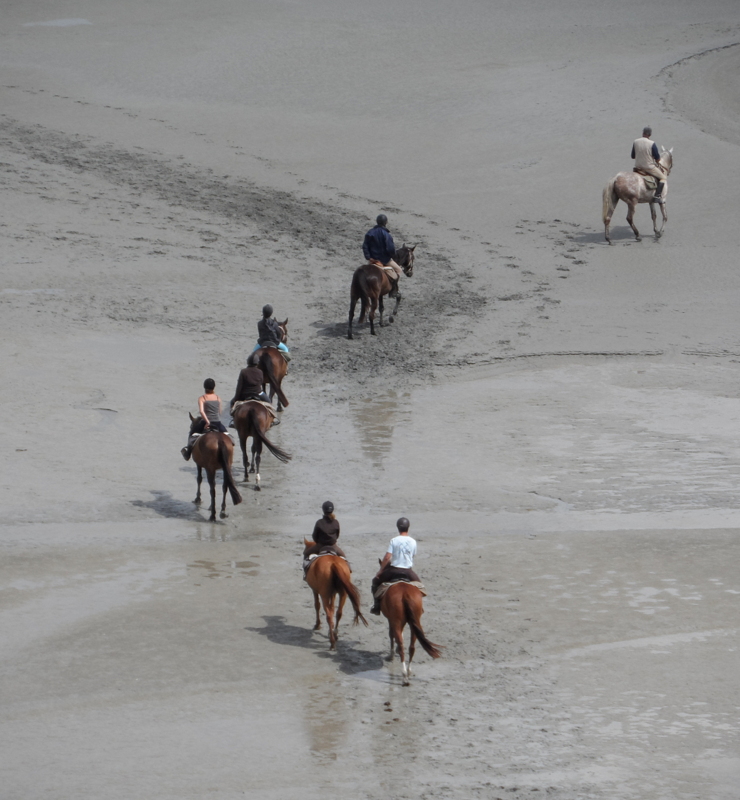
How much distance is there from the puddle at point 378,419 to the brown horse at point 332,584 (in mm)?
4843

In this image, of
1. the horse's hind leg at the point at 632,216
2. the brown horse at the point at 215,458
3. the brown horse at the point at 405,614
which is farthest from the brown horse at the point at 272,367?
the horse's hind leg at the point at 632,216

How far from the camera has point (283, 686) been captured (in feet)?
31.0

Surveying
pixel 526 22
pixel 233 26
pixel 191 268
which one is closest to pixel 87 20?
pixel 233 26

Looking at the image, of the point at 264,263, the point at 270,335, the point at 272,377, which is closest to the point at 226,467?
the point at 272,377

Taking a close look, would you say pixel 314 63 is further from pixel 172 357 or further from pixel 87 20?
pixel 172 357

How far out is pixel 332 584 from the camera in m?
10.3

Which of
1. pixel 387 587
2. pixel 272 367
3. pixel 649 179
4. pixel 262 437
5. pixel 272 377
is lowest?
pixel 387 587

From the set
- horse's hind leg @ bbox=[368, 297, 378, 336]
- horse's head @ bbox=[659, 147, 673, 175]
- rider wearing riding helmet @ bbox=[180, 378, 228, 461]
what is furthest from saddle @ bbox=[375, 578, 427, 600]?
horse's head @ bbox=[659, 147, 673, 175]

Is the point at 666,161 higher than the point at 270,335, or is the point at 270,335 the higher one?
the point at 666,161

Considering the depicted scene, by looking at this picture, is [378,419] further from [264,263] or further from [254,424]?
[264,263]

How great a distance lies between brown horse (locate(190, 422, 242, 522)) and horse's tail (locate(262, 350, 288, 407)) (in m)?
2.80

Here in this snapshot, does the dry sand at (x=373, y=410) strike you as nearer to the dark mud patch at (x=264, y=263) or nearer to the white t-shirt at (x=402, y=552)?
the dark mud patch at (x=264, y=263)

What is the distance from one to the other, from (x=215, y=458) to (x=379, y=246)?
28.1 ft

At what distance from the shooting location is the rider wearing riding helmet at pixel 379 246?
2073 centimetres
